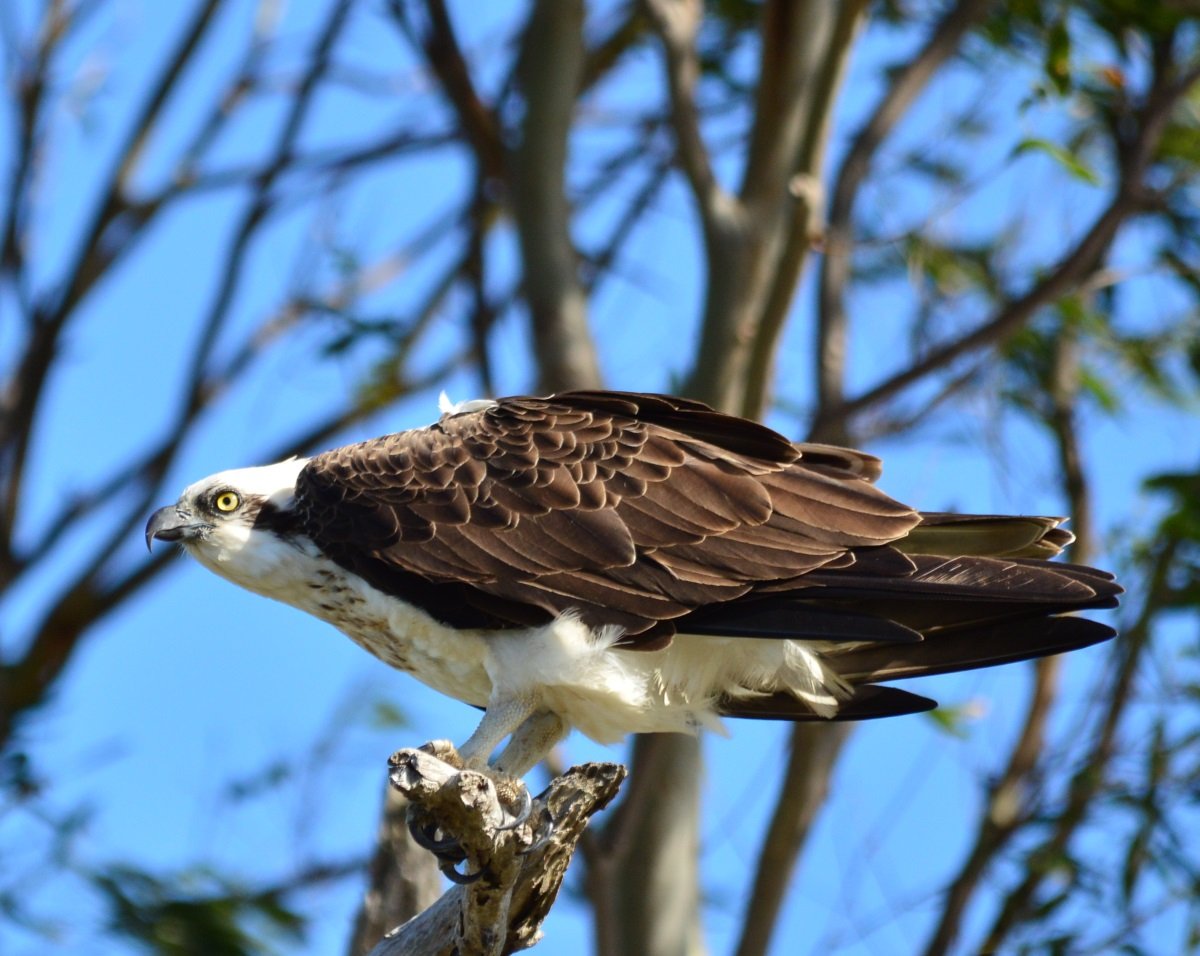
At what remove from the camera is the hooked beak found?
17.9ft

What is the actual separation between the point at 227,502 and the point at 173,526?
0.20 meters

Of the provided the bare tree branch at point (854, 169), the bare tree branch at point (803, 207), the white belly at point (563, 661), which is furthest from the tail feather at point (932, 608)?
the bare tree branch at point (854, 169)

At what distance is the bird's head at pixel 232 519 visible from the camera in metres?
5.32

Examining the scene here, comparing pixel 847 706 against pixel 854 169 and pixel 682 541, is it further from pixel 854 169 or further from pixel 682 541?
pixel 854 169

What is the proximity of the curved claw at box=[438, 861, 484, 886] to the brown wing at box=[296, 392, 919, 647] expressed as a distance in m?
0.76

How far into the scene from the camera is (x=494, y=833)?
430 centimetres

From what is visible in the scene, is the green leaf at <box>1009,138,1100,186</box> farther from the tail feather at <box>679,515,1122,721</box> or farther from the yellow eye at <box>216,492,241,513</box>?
the yellow eye at <box>216,492,241,513</box>

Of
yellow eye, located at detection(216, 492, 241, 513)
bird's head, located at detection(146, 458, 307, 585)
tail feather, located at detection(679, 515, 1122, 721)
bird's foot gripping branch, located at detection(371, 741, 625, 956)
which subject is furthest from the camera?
yellow eye, located at detection(216, 492, 241, 513)

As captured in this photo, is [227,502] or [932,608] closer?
[932,608]

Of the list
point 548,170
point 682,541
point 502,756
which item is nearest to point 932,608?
point 682,541

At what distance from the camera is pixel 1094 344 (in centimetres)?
906

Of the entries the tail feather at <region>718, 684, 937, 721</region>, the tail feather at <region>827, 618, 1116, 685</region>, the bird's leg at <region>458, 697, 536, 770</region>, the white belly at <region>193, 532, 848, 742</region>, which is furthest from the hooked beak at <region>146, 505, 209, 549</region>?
the tail feather at <region>827, 618, 1116, 685</region>

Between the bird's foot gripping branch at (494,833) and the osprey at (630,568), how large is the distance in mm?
436

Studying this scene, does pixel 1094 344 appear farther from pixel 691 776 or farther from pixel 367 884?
pixel 367 884
